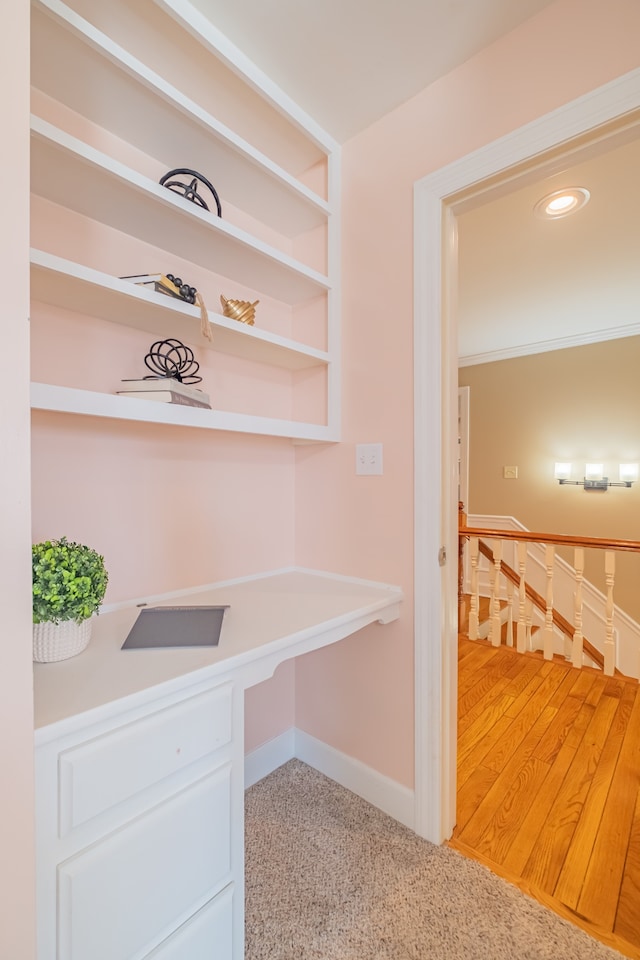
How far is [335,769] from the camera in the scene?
1.62 m

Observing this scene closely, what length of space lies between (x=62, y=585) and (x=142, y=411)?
45 centimetres

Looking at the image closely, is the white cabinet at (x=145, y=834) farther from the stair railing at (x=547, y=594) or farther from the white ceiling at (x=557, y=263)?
the stair railing at (x=547, y=594)

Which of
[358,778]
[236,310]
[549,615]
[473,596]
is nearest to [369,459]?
[236,310]

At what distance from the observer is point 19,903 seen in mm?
573

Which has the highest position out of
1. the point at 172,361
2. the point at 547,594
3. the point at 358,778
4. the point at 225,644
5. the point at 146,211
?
the point at 146,211

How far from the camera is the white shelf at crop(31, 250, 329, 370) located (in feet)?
3.08

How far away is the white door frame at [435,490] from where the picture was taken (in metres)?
1.31

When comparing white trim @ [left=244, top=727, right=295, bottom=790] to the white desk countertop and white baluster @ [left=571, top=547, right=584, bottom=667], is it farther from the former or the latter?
white baluster @ [left=571, top=547, right=584, bottom=667]

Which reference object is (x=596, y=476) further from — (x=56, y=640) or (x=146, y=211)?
(x=56, y=640)

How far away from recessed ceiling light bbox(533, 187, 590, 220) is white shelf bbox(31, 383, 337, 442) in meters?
1.66

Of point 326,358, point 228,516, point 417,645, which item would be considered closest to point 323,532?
point 228,516

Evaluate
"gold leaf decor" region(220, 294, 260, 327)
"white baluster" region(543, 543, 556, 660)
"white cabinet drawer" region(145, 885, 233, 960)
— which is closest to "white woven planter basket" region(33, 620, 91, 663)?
"white cabinet drawer" region(145, 885, 233, 960)

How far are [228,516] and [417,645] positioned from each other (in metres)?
0.79

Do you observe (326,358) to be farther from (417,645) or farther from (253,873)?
(253,873)
